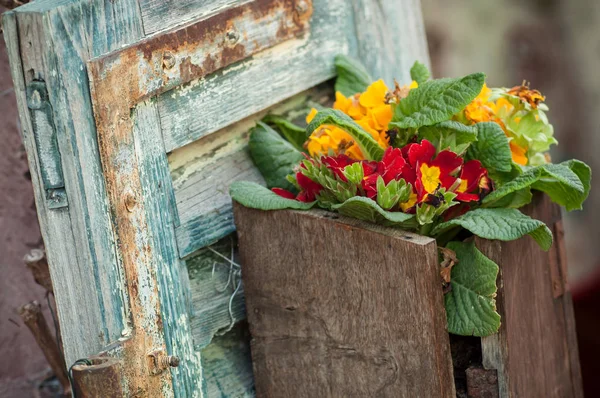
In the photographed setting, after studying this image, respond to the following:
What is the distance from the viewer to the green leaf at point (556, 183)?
1446 millimetres

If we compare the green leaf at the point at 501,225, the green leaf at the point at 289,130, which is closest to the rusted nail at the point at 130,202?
the green leaf at the point at 289,130

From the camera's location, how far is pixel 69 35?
132 centimetres

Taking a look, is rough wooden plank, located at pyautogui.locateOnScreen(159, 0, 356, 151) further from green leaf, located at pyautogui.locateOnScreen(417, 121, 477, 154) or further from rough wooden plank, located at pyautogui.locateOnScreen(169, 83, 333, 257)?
green leaf, located at pyautogui.locateOnScreen(417, 121, 477, 154)

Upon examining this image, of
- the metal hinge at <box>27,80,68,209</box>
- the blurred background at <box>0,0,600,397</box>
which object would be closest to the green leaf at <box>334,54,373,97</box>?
the metal hinge at <box>27,80,68,209</box>

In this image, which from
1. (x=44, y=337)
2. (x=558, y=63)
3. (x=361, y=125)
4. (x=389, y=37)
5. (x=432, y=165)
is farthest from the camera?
(x=558, y=63)

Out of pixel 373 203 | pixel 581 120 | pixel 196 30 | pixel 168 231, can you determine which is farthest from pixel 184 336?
pixel 581 120

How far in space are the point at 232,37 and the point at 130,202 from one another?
1.31 feet

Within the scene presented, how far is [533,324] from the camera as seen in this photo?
1.59 m

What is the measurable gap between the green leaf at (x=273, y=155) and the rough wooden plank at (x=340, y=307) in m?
0.13

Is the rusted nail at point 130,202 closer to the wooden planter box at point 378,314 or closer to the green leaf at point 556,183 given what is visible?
the wooden planter box at point 378,314

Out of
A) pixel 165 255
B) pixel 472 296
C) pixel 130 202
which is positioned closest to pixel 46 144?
pixel 130 202

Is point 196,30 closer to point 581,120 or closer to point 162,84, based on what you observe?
point 162,84

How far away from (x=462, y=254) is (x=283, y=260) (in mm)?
336

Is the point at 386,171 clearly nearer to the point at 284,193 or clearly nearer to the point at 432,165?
the point at 432,165
